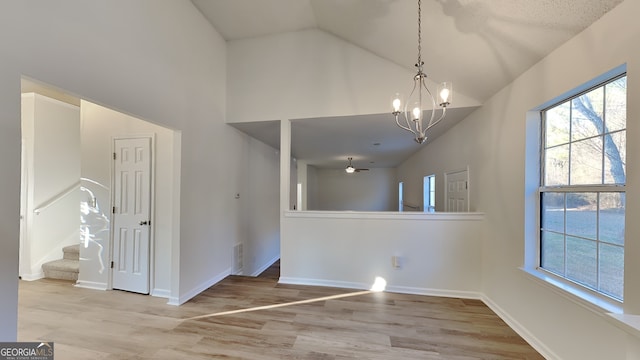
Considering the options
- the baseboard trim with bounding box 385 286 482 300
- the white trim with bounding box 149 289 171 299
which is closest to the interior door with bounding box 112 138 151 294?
the white trim with bounding box 149 289 171 299

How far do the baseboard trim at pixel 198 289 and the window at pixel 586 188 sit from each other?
3.95 meters

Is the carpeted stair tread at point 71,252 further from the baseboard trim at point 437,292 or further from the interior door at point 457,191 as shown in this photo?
the interior door at point 457,191

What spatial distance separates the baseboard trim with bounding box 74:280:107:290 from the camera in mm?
3345

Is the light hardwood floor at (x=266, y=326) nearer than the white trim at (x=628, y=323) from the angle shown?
No

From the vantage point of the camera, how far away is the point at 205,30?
337 centimetres

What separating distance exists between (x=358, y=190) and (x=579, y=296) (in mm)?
8598

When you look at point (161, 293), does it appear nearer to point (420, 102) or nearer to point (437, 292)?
point (437, 292)

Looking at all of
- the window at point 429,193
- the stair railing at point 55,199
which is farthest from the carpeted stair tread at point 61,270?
the window at point 429,193

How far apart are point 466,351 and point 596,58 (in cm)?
246

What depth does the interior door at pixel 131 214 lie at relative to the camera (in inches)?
128

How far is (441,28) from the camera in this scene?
2.39m

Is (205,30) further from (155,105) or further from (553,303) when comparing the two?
(553,303)

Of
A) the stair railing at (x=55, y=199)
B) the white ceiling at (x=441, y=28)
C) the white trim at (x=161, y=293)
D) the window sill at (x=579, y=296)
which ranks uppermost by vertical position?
the white ceiling at (x=441, y=28)

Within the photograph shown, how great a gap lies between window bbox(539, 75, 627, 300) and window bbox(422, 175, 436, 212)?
2.94m
